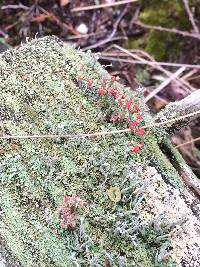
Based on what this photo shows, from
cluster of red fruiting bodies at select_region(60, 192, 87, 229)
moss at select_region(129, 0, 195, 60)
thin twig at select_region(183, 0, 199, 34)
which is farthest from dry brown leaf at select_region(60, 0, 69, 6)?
cluster of red fruiting bodies at select_region(60, 192, 87, 229)

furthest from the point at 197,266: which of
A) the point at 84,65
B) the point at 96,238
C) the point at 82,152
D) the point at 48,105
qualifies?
the point at 84,65

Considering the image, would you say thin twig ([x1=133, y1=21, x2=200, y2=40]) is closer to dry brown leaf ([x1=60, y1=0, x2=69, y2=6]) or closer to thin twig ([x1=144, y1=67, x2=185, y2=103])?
thin twig ([x1=144, y1=67, x2=185, y2=103])

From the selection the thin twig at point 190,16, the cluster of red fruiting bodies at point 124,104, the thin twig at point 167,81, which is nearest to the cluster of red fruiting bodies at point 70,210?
the cluster of red fruiting bodies at point 124,104

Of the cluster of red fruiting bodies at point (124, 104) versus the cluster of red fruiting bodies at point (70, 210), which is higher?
the cluster of red fruiting bodies at point (124, 104)

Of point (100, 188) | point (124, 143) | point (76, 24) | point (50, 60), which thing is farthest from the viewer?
point (76, 24)

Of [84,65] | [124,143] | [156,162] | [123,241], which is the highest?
[84,65]

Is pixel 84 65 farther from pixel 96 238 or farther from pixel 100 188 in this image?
pixel 96 238

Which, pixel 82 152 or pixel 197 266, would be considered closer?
pixel 197 266

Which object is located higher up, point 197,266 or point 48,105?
point 48,105

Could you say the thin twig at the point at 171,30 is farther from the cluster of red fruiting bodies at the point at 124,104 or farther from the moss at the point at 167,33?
the cluster of red fruiting bodies at the point at 124,104
